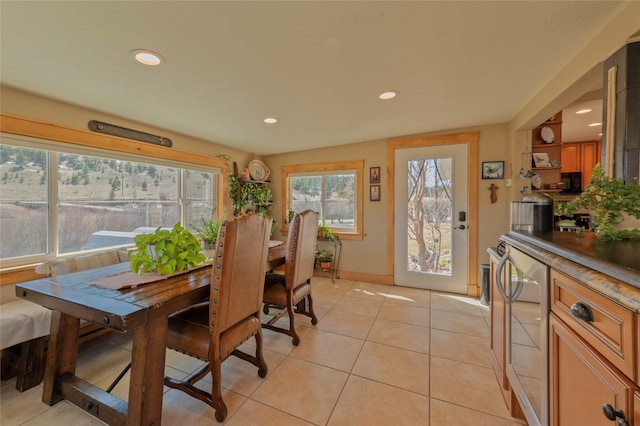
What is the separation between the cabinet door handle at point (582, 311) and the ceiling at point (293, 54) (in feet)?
4.47

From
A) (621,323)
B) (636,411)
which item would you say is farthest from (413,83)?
(636,411)

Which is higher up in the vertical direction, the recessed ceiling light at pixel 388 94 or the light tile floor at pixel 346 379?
the recessed ceiling light at pixel 388 94

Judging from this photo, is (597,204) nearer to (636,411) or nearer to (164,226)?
(636,411)

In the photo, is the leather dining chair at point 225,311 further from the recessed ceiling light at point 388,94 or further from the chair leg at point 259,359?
the recessed ceiling light at point 388,94

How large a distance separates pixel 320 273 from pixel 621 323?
372 centimetres

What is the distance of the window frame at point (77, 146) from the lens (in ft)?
6.60

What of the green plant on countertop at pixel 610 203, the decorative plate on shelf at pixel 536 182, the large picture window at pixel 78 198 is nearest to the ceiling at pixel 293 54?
the large picture window at pixel 78 198

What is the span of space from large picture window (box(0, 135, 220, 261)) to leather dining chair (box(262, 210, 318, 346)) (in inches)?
74.9

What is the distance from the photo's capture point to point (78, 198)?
2.45 metres

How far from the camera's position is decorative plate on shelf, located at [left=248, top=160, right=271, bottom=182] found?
423cm

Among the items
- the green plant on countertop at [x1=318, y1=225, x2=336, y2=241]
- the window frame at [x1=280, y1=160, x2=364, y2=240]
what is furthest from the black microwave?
the green plant on countertop at [x1=318, y1=225, x2=336, y2=241]

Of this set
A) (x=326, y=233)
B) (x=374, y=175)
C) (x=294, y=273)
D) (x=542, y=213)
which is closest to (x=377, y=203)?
(x=374, y=175)

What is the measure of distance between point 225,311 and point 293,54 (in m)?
1.63

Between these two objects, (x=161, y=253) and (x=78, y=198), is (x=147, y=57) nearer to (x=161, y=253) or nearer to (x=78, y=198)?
(x=161, y=253)
